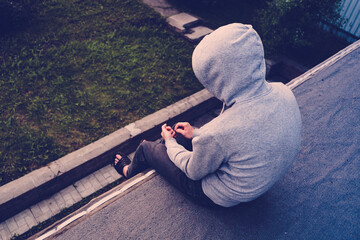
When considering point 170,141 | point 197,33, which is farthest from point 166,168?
point 197,33

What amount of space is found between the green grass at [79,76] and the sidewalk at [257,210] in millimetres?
1273

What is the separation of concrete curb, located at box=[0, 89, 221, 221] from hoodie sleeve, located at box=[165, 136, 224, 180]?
1434mm

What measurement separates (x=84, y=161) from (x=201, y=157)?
1913 millimetres

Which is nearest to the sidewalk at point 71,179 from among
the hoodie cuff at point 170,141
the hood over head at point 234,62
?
the hoodie cuff at point 170,141

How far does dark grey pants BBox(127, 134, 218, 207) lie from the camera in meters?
2.36

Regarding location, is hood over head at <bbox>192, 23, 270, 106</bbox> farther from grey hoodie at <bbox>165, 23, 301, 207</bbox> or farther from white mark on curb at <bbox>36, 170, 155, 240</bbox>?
white mark on curb at <bbox>36, 170, 155, 240</bbox>

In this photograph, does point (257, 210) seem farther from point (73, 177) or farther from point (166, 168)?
point (73, 177)

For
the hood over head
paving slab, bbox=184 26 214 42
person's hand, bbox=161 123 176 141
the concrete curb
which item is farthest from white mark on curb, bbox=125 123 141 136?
paving slab, bbox=184 26 214 42

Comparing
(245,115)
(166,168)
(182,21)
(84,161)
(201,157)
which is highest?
(245,115)

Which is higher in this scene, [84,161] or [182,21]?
[182,21]

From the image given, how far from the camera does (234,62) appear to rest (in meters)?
1.68

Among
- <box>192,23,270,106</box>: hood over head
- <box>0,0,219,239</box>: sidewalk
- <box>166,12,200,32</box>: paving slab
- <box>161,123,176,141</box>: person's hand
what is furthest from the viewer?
<box>166,12,200,32</box>: paving slab

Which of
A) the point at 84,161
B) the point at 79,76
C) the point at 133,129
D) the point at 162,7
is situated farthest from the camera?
the point at 162,7

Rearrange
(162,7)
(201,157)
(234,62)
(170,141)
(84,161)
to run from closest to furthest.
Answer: (234,62) < (201,157) < (170,141) < (84,161) < (162,7)
